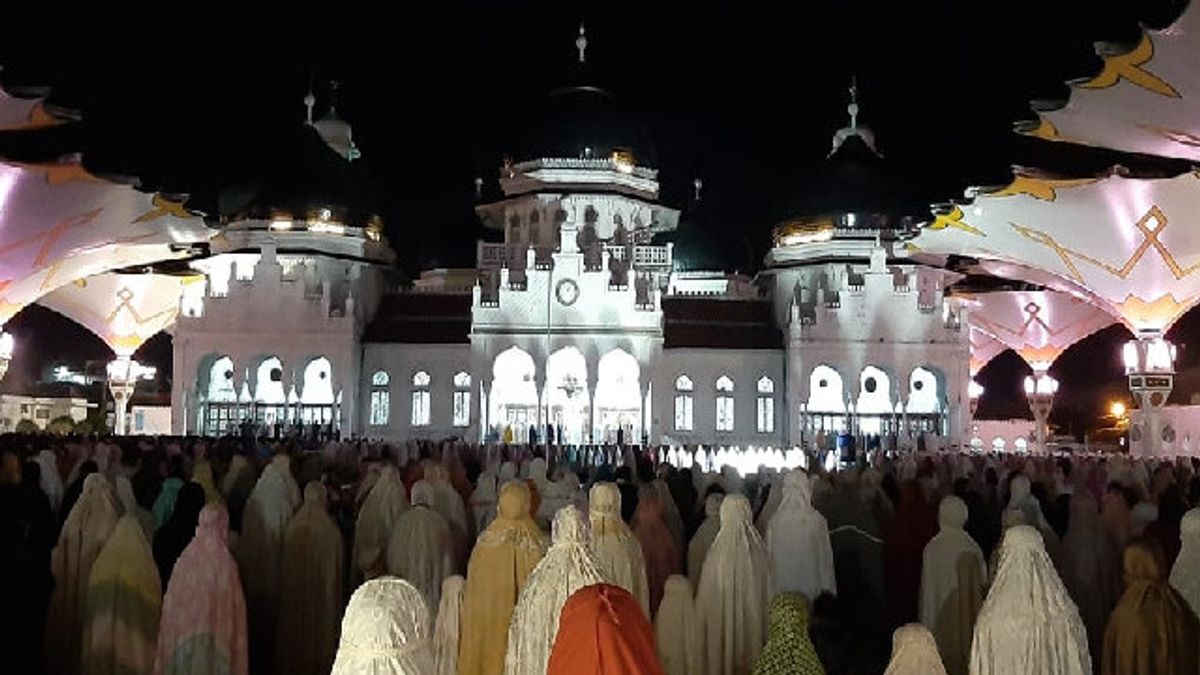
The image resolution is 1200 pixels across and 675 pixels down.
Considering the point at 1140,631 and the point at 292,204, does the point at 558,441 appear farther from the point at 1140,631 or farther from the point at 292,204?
the point at 1140,631

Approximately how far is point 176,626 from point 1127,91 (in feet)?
55.2

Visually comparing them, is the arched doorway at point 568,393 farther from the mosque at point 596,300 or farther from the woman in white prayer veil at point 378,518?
the woman in white prayer veil at point 378,518

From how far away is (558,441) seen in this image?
93.1ft

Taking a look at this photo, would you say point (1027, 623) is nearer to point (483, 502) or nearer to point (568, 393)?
point (483, 502)

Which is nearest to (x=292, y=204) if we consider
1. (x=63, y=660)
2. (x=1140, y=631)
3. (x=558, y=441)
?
(x=558, y=441)

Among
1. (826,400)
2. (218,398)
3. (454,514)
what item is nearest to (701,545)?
(454,514)

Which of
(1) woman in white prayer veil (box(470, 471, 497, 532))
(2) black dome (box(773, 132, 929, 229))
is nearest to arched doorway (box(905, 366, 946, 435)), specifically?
(2) black dome (box(773, 132, 929, 229))

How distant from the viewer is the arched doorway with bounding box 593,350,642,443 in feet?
101

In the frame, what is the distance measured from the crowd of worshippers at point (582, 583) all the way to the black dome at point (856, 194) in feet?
77.4

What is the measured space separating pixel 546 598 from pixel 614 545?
1303mm

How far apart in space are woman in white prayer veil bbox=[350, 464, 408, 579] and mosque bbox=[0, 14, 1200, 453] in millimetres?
19022

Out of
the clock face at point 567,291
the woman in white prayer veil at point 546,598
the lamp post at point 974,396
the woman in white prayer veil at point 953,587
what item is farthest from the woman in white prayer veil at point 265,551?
the lamp post at point 974,396

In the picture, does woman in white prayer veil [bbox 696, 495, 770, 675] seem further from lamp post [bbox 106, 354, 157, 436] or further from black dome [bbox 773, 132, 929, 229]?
lamp post [bbox 106, 354, 157, 436]

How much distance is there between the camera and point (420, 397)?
3203cm
